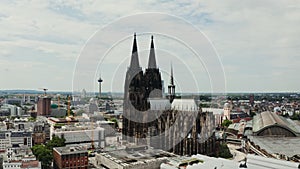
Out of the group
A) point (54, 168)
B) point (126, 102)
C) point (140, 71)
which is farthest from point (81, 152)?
point (140, 71)

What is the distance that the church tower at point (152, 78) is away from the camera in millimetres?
19625

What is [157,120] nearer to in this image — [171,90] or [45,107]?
[171,90]

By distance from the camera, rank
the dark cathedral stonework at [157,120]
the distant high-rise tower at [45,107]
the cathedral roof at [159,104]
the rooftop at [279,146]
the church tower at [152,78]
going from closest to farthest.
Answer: the dark cathedral stonework at [157,120]
the rooftop at [279,146]
the cathedral roof at [159,104]
the church tower at [152,78]
the distant high-rise tower at [45,107]

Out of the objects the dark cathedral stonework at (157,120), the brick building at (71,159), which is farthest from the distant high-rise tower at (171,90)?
the brick building at (71,159)

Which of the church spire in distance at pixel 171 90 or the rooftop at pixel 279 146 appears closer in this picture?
the rooftop at pixel 279 146

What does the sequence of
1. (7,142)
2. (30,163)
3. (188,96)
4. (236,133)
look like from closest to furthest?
(30,163), (188,96), (7,142), (236,133)

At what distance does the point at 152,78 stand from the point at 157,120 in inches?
120

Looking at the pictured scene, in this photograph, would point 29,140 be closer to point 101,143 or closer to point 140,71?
point 101,143

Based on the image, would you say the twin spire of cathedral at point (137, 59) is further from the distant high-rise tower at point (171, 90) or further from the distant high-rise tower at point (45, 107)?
the distant high-rise tower at point (45, 107)

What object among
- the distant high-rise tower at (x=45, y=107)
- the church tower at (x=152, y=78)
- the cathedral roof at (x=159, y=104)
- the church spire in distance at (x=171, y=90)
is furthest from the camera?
the distant high-rise tower at (x=45, y=107)

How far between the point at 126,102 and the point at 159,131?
3207mm

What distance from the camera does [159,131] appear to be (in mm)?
17828

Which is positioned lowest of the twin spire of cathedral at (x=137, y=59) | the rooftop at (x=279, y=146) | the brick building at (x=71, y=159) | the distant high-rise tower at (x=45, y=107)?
the brick building at (x=71, y=159)

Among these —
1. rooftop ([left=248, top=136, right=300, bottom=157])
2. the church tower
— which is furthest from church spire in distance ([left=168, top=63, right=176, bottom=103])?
rooftop ([left=248, top=136, right=300, bottom=157])
